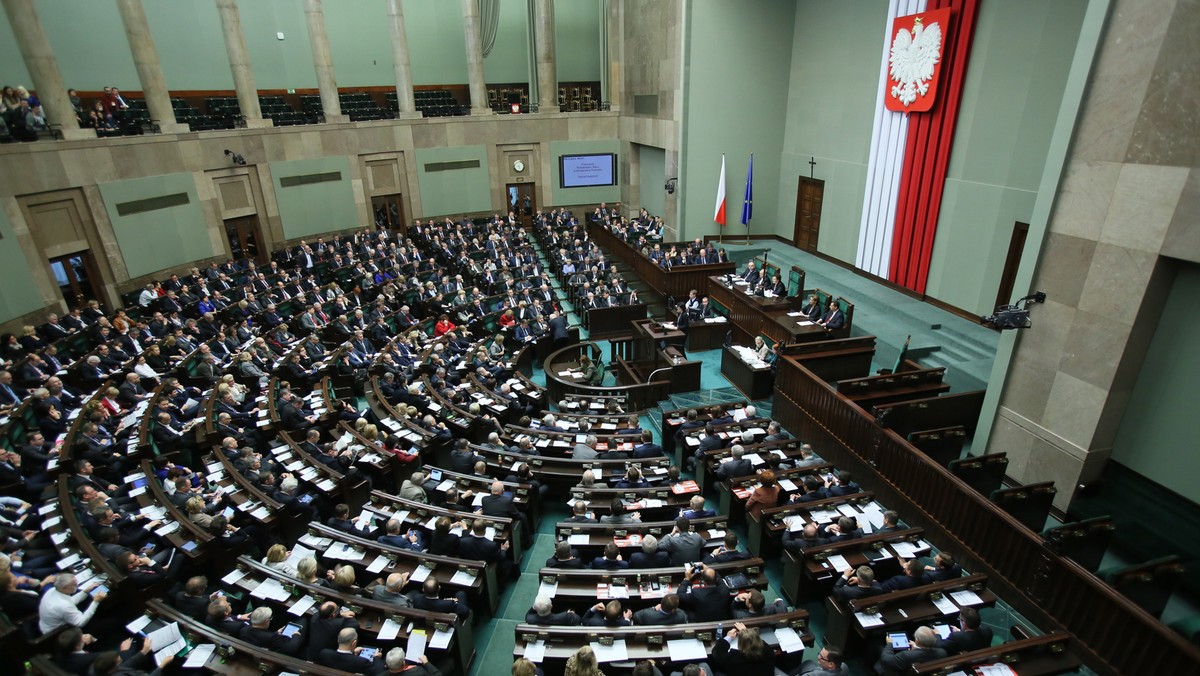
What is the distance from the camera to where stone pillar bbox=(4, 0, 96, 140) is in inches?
506

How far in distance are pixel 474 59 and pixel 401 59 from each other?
2555 mm

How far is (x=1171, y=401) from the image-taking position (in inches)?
257

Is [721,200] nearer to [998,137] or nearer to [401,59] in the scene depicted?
[998,137]

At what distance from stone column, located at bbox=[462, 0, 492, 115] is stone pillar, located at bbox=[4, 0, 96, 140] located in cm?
1154

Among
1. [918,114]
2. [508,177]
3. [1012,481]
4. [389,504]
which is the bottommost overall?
[1012,481]

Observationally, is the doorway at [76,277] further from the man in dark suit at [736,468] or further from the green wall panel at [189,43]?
the man in dark suit at [736,468]

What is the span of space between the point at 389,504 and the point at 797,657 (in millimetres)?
4585

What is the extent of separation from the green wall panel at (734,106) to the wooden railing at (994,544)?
36.6ft

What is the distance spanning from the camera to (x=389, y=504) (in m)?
6.84

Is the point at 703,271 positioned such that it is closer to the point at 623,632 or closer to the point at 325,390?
the point at 325,390

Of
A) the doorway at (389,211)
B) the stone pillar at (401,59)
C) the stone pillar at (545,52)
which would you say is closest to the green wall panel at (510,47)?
the stone pillar at (545,52)

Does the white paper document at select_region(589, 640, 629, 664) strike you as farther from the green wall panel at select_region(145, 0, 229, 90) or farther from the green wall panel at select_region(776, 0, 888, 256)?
the green wall panel at select_region(145, 0, 229, 90)

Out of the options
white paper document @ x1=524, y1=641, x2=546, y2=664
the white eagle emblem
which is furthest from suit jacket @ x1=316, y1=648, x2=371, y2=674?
the white eagle emblem

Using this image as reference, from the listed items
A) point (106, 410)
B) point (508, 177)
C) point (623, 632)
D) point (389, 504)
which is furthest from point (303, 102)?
point (623, 632)
